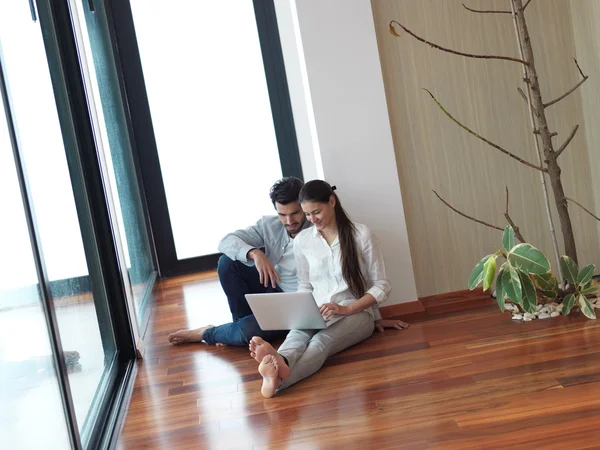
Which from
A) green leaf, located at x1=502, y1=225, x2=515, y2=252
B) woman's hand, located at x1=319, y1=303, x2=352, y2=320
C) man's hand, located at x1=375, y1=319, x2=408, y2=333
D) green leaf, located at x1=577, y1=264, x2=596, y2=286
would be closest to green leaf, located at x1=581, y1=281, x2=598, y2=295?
green leaf, located at x1=577, y1=264, x2=596, y2=286

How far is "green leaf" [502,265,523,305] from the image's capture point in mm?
2998

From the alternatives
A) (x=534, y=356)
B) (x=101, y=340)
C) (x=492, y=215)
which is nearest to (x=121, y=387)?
(x=101, y=340)

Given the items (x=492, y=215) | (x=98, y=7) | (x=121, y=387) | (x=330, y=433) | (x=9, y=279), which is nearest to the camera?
(x=9, y=279)

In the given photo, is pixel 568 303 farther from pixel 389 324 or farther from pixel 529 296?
pixel 389 324

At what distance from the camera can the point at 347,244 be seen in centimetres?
325

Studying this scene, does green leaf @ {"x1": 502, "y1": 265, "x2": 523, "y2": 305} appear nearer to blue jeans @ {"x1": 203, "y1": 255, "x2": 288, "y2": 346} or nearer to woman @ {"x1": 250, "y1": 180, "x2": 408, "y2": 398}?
woman @ {"x1": 250, "y1": 180, "x2": 408, "y2": 398}

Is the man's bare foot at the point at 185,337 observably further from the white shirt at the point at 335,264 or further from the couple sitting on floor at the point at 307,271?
the white shirt at the point at 335,264

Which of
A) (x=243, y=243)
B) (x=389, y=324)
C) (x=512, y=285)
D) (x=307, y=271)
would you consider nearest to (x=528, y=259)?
(x=512, y=285)

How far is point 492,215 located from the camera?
3688 mm

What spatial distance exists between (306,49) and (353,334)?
1269 mm

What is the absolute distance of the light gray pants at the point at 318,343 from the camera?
9.47 ft

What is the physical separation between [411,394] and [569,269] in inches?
40.9

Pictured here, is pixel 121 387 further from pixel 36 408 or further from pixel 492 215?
pixel 492 215

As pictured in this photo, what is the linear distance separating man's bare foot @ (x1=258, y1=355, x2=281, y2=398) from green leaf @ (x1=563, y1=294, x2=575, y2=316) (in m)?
1.22
